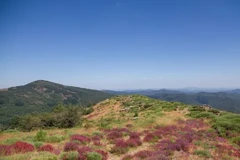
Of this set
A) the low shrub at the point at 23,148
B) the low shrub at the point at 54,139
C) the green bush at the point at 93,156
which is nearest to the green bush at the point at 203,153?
the green bush at the point at 93,156

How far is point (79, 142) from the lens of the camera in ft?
45.3

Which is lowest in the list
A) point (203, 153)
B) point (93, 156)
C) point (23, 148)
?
point (203, 153)

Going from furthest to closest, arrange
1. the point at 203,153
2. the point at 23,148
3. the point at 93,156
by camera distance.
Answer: the point at 203,153
the point at 23,148
the point at 93,156

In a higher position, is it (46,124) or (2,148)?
(2,148)

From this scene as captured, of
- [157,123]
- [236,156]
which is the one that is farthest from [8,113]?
[236,156]

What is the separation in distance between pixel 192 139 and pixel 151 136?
3.46 meters

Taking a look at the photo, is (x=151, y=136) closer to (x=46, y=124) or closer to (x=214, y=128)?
(x=214, y=128)

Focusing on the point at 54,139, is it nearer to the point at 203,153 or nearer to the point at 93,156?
the point at 93,156

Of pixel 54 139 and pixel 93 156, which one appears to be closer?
pixel 93 156

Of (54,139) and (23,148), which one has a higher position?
(23,148)

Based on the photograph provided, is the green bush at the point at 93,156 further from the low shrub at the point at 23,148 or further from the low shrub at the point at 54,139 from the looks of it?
the low shrub at the point at 54,139

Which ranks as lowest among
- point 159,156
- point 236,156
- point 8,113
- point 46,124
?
point 8,113

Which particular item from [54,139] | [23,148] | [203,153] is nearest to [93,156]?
[23,148]

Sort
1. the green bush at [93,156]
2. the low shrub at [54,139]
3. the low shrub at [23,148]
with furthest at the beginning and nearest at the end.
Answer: the low shrub at [54,139] < the low shrub at [23,148] < the green bush at [93,156]
